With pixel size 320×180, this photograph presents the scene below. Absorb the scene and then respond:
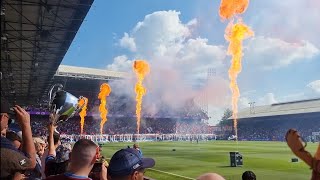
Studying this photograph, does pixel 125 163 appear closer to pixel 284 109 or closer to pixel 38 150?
pixel 38 150

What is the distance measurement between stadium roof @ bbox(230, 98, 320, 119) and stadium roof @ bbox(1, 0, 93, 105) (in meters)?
45.8

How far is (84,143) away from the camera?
3.62m

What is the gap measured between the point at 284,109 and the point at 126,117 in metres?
31.6

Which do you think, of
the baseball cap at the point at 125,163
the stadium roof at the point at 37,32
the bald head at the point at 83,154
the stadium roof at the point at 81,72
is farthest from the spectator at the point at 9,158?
the stadium roof at the point at 81,72

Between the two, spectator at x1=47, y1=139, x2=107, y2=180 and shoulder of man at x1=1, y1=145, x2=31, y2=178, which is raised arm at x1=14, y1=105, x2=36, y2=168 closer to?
shoulder of man at x1=1, y1=145, x2=31, y2=178

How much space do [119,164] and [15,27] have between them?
22.0m

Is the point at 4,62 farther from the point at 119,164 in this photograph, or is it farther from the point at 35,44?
the point at 119,164

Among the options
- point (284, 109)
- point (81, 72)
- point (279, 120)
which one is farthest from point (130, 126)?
point (284, 109)

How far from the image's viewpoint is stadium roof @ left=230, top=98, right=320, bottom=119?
66200 mm

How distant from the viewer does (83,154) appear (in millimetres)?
3533

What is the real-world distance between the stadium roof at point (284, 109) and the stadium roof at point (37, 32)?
45.8m

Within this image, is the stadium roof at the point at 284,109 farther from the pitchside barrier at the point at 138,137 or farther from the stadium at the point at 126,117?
the pitchside barrier at the point at 138,137

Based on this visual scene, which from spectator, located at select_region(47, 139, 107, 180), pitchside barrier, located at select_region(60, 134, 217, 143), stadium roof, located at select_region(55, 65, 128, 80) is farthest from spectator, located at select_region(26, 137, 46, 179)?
pitchside barrier, located at select_region(60, 134, 217, 143)

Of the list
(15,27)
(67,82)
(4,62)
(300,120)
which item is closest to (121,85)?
(67,82)
